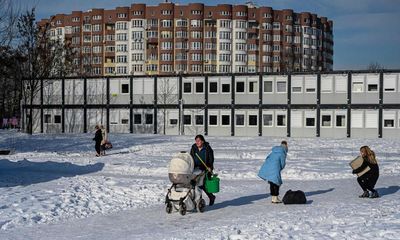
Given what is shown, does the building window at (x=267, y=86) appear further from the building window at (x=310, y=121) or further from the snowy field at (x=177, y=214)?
the snowy field at (x=177, y=214)

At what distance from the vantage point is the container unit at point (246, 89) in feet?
173

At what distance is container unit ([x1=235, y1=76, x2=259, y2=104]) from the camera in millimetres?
52719

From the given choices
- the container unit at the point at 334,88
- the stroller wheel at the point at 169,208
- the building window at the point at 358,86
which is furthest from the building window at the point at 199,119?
the stroller wheel at the point at 169,208

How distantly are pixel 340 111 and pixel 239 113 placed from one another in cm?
911

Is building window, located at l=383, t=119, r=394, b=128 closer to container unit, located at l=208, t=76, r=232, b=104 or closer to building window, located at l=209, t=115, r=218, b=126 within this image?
container unit, located at l=208, t=76, r=232, b=104

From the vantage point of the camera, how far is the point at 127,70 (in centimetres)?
11925

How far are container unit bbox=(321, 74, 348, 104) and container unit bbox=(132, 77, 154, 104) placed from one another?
1621cm

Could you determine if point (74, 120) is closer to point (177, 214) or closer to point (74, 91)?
point (74, 91)

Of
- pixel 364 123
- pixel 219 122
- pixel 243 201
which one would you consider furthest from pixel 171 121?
pixel 243 201

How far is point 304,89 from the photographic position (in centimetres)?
5138

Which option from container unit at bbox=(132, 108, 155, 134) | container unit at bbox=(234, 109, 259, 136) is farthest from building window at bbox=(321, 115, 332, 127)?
container unit at bbox=(132, 108, 155, 134)

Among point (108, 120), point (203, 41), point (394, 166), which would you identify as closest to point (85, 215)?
point (394, 166)

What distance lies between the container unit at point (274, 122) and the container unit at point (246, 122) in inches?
29.1

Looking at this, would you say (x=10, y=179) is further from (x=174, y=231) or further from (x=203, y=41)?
(x=203, y=41)
